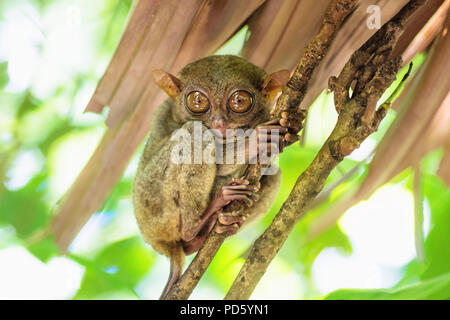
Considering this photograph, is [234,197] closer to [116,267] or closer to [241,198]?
[241,198]

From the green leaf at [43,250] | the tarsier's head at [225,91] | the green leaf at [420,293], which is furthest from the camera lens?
the green leaf at [43,250]

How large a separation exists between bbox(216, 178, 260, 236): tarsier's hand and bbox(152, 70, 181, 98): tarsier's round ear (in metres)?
0.73

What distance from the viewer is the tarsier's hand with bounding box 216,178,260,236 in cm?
219

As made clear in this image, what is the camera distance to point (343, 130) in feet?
6.50

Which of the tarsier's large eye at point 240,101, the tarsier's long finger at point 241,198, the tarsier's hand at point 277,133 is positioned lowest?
the tarsier's long finger at point 241,198

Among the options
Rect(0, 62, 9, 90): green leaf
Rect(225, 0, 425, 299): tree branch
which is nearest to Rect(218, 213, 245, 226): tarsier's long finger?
Rect(225, 0, 425, 299): tree branch

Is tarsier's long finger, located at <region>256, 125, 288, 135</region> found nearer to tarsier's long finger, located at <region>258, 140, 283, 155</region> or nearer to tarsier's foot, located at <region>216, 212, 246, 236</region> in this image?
tarsier's long finger, located at <region>258, 140, 283, 155</region>

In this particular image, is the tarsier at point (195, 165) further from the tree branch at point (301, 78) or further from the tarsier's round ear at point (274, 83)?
the tree branch at point (301, 78)

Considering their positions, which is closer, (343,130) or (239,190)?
(343,130)

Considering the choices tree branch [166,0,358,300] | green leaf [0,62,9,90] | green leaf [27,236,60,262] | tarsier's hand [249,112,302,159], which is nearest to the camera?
tree branch [166,0,358,300]

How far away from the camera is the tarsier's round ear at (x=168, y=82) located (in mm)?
2566

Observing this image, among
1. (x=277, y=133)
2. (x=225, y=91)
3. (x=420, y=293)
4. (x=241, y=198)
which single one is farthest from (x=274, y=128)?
(x=420, y=293)

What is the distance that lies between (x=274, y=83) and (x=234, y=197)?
73 cm

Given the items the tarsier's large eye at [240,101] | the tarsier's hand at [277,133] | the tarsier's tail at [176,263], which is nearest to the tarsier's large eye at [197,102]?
the tarsier's large eye at [240,101]
